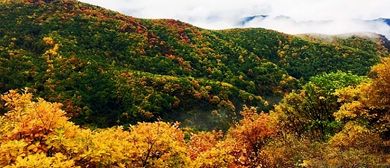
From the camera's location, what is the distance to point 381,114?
23.1 metres

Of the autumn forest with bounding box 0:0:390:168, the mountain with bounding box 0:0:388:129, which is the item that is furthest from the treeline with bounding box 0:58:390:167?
the mountain with bounding box 0:0:388:129

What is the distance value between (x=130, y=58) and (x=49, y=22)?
29.2 metres

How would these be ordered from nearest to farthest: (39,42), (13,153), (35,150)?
(13,153) < (35,150) < (39,42)

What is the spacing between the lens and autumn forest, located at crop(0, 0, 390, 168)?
556 inches

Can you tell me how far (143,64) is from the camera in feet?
316

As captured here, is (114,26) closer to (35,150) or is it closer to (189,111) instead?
(189,111)

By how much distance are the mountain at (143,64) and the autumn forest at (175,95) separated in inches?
14.6

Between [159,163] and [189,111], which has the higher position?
[159,163]

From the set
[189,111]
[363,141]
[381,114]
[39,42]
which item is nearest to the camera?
[363,141]

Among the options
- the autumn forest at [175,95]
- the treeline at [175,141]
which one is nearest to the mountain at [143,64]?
the autumn forest at [175,95]

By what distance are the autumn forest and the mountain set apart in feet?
1.21

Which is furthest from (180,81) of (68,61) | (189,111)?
(68,61)

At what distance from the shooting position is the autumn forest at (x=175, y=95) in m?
14.1

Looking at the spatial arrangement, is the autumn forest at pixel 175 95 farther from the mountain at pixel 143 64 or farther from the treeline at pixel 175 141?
the mountain at pixel 143 64
